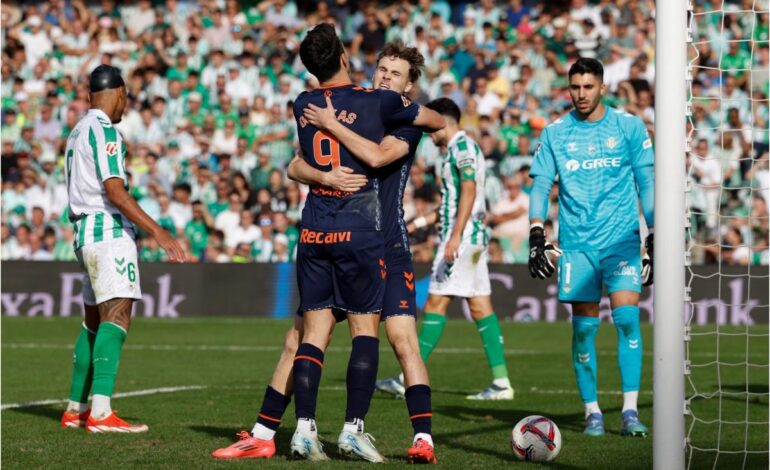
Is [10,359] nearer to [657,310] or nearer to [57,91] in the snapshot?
[657,310]

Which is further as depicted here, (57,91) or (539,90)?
(57,91)

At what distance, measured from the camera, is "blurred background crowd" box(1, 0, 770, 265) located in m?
20.8

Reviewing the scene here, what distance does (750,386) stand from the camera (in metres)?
11.8

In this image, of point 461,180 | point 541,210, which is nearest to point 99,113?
point 541,210

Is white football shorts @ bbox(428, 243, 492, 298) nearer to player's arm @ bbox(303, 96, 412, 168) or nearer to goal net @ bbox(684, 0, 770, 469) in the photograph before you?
goal net @ bbox(684, 0, 770, 469)

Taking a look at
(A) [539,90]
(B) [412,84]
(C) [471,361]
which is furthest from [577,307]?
(A) [539,90]

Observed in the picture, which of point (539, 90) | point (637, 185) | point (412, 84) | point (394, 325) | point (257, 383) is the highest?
point (539, 90)

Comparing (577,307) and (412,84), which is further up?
(412,84)

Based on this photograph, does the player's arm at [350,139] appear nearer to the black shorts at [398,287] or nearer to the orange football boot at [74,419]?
the black shorts at [398,287]

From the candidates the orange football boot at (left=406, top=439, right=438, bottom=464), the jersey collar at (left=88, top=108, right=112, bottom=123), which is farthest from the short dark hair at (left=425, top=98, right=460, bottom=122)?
the orange football boot at (left=406, top=439, right=438, bottom=464)

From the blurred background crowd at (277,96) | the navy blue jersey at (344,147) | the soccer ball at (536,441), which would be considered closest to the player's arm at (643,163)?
the soccer ball at (536,441)

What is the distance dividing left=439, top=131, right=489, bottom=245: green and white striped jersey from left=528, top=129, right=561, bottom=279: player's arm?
85.0 inches

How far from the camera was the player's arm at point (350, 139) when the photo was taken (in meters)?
6.81

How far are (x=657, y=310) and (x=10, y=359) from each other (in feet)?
31.7
